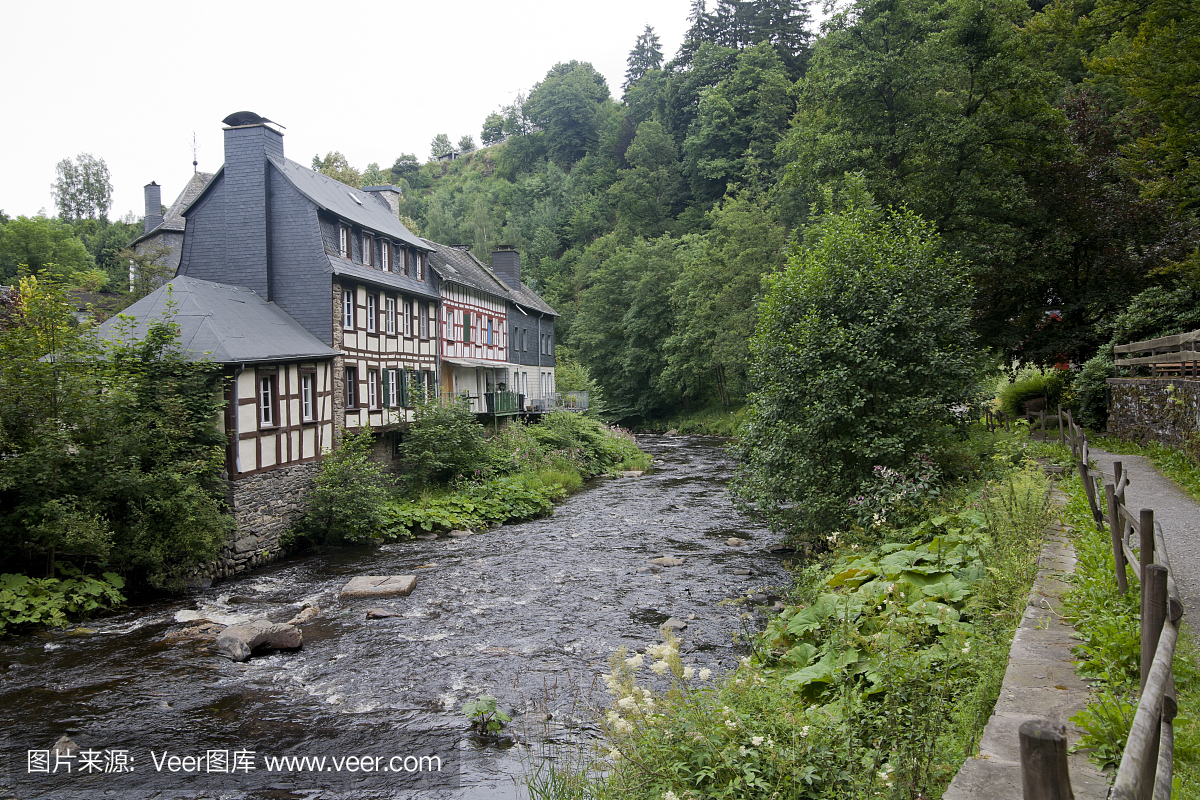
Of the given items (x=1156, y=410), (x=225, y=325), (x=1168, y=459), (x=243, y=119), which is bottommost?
(x=1168, y=459)

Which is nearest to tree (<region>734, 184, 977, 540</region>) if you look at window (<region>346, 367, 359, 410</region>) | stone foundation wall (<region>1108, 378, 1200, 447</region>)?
stone foundation wall (<region>1108, 378, 1200, 447</region>)

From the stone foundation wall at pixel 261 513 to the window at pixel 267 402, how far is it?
1.20 metres

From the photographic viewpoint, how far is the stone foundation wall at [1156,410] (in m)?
12.6

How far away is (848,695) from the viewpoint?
5.31m

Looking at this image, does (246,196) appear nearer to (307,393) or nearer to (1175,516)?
(307,393)

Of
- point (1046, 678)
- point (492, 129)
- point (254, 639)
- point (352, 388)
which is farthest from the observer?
point (492, 129)

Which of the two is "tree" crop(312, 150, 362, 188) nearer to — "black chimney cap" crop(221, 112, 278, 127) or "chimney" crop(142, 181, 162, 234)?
"chimney" crop(142, 181, 162, 234)

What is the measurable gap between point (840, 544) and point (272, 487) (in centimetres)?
1328

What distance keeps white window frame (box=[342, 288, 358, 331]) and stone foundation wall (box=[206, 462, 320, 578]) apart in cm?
495

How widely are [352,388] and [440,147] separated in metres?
139

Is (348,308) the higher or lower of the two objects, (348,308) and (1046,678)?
the higher

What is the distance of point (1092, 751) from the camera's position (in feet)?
12.1

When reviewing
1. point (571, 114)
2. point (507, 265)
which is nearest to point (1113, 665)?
point (507, 265)

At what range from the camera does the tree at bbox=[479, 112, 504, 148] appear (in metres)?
142
